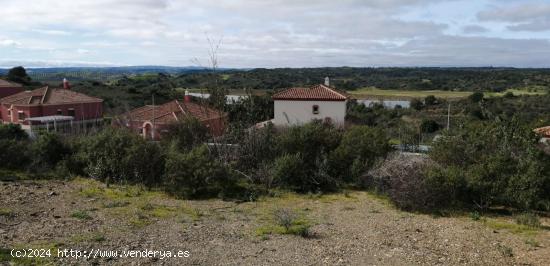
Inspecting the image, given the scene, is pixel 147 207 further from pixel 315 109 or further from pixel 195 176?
pixel 315 109

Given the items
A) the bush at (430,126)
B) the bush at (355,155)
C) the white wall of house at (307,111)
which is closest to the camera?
the bush at (355,155)

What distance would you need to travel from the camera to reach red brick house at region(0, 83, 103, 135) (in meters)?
32.3

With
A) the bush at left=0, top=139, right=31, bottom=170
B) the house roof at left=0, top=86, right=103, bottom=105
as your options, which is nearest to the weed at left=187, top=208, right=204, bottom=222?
the bush at left=0, top=139, right=31, bottom=170

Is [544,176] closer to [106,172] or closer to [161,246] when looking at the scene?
[161,246]

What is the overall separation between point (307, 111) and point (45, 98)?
760 inches

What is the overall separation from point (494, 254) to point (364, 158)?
7.82m

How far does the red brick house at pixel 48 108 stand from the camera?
32.3 metres

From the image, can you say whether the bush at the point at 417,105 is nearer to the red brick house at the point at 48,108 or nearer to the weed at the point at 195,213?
the red brick house at the point at 48,108

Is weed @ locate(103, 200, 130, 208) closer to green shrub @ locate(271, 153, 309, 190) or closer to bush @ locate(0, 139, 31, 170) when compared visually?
green shrub @ locate(271, 153, 309, 190)

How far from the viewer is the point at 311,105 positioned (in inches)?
1223

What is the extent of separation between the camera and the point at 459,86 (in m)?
93.1

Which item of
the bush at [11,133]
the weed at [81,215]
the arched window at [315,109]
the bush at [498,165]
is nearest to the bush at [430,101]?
the arched window at [315,109]

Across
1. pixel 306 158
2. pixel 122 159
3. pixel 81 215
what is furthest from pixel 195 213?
pixel 306 158

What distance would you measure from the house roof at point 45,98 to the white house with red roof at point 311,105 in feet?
53.7
